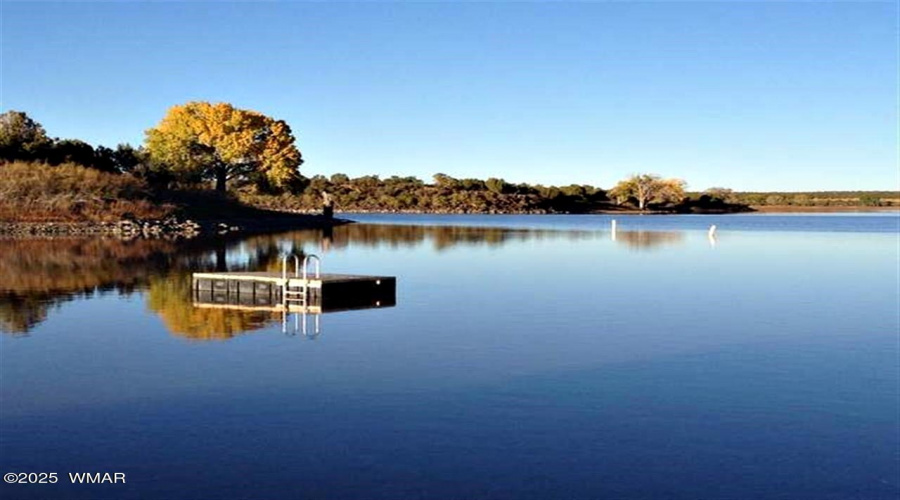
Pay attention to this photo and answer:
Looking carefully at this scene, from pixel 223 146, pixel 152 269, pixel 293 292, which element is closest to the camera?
pixel 293 292

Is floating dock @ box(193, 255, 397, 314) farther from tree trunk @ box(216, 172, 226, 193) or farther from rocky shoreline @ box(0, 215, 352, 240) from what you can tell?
tree trunk @ box(216, 172, 226, 193)

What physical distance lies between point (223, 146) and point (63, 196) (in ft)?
81.2

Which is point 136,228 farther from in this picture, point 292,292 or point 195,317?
point 195,317

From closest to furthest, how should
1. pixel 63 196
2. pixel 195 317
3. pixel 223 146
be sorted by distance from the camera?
pixel 195 317
pixel 63 196
pixel 223 146

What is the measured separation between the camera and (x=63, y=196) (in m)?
75.2

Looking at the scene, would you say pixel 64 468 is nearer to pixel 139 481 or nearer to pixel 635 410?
pixel 139 481

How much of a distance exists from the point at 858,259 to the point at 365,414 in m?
44.5

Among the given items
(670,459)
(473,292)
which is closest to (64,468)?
(670,459)

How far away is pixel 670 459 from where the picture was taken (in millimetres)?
12422

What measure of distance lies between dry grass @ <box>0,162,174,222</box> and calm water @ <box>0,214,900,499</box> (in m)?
44.9

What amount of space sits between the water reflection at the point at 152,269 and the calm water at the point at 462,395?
262 millimetres

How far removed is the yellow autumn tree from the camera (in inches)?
3703

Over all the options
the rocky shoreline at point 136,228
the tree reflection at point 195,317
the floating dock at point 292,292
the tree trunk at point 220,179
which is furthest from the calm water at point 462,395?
the tree trunk at point 220,179

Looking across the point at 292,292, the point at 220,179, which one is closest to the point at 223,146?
the point at 220,179
